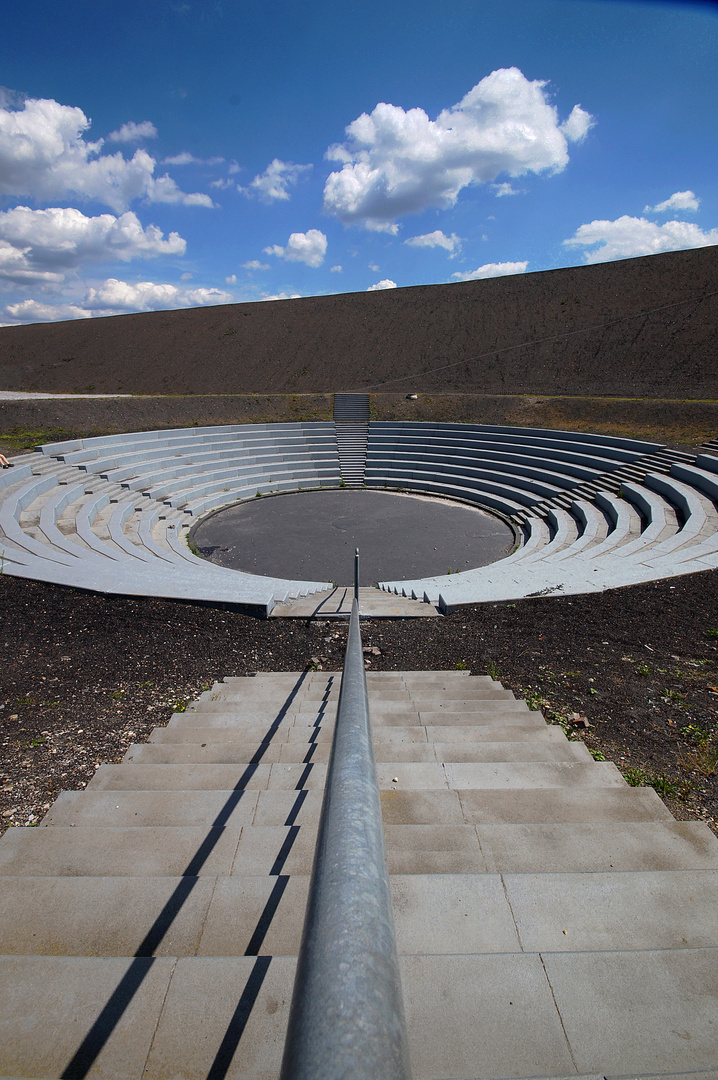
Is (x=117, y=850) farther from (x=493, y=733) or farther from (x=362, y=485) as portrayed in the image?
(x=362, y=485)

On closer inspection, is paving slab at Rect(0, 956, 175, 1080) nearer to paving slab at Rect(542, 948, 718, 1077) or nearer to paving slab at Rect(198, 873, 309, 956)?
paving slab at Rect(198, 873, 309, 956)

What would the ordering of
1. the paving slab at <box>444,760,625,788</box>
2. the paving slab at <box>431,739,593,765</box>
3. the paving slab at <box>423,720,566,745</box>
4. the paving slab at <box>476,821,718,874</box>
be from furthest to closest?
the paving slab at <box>423,720,566,745</box>
the paving slab at <box>431,739,593,765</box>
the paving slab at <box>444,760,625,788</box>
the paving slab at <box>476,821,718,874</box>

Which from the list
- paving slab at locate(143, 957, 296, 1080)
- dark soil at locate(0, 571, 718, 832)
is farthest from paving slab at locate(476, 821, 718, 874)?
dark soil at locate(0, 571, 718, 832)

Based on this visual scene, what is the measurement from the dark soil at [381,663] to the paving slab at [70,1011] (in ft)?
7.72

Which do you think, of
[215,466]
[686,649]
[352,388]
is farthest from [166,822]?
[352,388]

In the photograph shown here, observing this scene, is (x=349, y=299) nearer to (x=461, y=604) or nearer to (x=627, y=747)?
(x=461, y=604)

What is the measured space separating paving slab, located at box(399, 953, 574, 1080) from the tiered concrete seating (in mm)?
6670

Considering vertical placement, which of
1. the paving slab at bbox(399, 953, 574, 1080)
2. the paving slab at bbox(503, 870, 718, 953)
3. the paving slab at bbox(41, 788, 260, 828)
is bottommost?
the paving slab at bbox(41, 788, 260, 828)

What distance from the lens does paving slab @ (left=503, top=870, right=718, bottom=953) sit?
1.83 meters

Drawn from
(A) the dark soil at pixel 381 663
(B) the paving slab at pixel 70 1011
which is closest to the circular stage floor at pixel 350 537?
(A) the dark soil at pixel 381 663

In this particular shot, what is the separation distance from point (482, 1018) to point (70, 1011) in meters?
1.17

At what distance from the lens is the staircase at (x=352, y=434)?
22859mm

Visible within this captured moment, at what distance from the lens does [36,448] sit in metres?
19.2

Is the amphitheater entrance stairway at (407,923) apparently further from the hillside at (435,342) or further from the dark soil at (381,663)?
the hillside at (435,342)
